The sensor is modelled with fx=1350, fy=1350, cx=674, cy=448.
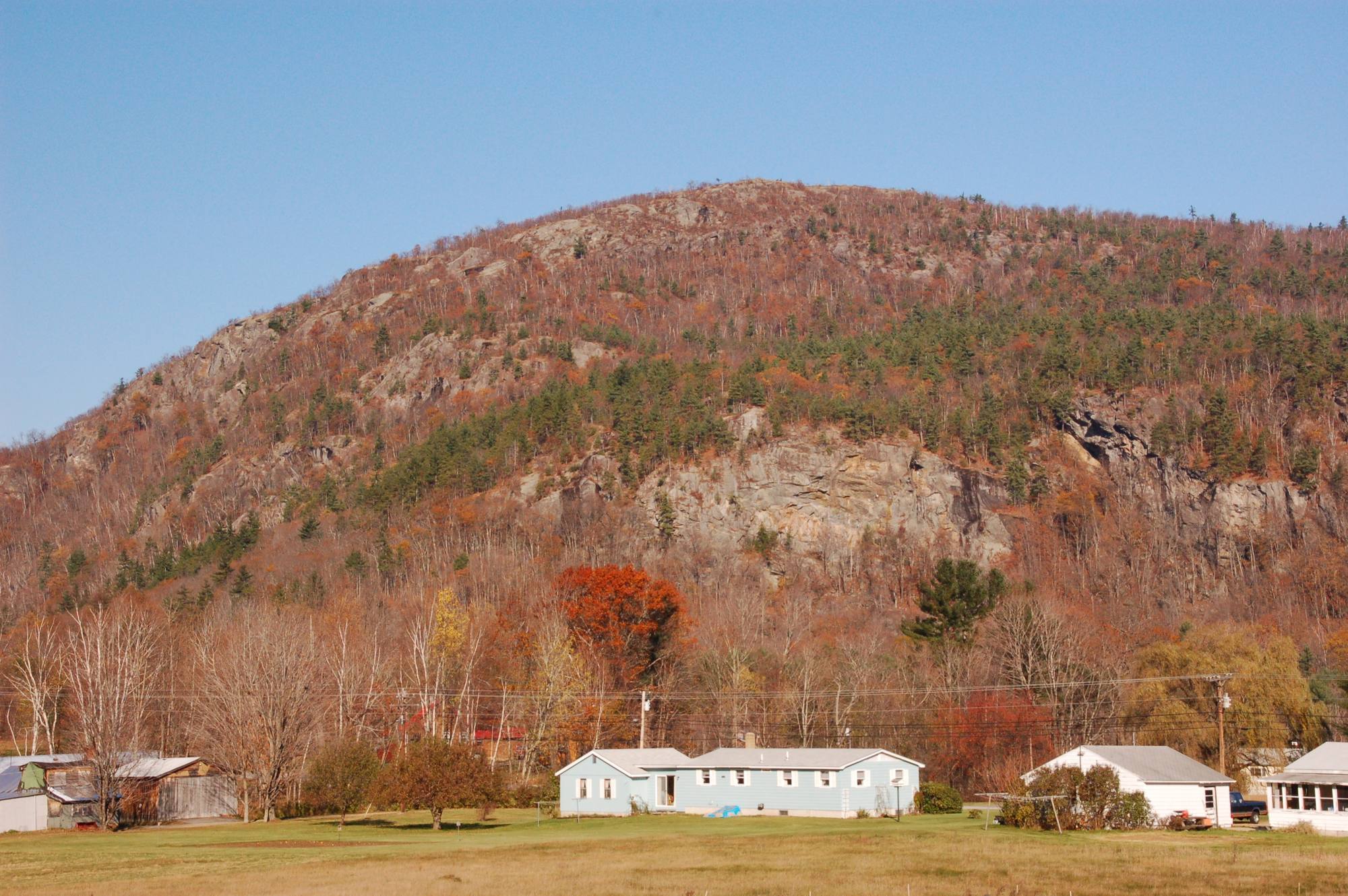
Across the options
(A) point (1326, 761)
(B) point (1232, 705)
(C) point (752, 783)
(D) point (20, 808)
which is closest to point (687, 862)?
(C) point (752, 783)

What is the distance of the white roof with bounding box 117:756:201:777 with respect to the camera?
62.2 m

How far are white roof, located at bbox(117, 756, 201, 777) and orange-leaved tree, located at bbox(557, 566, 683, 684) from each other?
3108 cm

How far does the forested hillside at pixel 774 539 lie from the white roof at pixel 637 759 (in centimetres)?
990

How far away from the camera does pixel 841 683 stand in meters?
80.3

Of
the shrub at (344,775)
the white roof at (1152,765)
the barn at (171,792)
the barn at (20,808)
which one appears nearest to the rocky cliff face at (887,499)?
the barn at (171,792)

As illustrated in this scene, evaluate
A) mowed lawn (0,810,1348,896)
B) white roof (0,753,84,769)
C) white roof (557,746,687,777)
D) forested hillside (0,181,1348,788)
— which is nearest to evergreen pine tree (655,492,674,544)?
forested hillside (0,181,1348,788)

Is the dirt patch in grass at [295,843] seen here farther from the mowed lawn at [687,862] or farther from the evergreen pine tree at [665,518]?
the evergreen pine tree at [665,518]

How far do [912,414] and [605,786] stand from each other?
83.8 meters

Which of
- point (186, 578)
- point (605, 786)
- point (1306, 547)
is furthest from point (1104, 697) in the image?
point (186, 578)

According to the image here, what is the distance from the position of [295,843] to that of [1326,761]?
38.9 metres

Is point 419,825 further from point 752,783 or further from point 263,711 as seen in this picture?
point 752,783

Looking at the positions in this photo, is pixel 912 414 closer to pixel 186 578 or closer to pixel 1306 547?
pixel 1306 547

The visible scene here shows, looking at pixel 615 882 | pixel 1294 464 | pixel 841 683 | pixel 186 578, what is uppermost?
pixel 1294 464

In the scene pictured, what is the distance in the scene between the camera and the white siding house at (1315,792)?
49.7m
